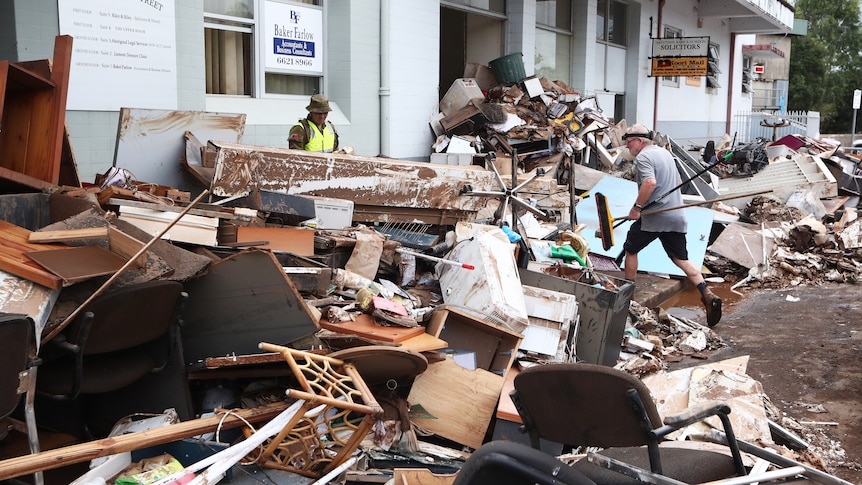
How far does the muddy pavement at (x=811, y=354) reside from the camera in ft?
15.4

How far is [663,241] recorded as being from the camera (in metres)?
7.47

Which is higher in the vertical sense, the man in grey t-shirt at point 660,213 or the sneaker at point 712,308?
the man in grey t-shirt at point 660,213

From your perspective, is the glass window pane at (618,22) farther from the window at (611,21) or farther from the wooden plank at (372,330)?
the wooden plank at (372,330)

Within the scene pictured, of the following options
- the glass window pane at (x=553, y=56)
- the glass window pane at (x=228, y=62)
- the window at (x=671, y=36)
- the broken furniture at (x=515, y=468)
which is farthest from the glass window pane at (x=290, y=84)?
the window at (x=671, y=36)

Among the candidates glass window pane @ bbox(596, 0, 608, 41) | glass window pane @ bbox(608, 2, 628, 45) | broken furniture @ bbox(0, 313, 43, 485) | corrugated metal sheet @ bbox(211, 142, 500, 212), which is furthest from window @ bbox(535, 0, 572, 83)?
broken furniture @ bbox(0, 313, 43, 485)

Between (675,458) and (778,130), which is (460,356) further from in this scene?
(778,130)

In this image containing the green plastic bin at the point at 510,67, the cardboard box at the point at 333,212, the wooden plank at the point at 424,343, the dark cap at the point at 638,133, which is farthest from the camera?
the green plastic bin at the point at 510,67

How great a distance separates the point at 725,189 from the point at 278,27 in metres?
9.32

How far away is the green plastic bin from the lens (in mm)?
12398

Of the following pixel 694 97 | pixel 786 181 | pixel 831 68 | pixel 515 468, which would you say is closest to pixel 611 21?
pixel 694 97

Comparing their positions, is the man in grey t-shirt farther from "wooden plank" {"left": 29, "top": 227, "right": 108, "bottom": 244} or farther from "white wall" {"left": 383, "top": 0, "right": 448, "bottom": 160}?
"wooden plank" {"left": 29, "top": 227, "right": 108, "bottom": 244}

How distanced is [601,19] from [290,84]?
974 cm

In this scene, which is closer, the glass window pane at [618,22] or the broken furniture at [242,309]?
the broken furniture at [242,309]

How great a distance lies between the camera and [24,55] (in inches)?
236
